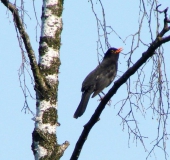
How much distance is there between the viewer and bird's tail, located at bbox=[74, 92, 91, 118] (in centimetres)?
624

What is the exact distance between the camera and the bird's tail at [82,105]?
624cm

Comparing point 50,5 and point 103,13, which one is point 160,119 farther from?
point 50,5

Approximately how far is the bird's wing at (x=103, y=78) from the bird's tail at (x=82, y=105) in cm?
11

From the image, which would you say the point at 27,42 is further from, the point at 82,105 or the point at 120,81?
the point at 82,105

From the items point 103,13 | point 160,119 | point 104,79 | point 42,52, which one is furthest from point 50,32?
point 104,79

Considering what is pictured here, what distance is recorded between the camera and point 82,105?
6598 millimetres

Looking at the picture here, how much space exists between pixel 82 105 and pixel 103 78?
90 cm

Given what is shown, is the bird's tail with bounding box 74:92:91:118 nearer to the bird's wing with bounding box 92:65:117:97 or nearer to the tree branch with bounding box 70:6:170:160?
the bird's wing with bounding box 92:65:117:97

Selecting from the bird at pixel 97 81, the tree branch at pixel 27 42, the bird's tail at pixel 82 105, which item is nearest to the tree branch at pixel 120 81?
the tree branch at pixel 27 42

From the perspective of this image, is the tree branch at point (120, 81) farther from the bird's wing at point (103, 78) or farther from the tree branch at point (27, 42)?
the bird's wing at point (103, 78)

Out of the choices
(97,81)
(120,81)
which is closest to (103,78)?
(97,81)

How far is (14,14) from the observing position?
14.3ft

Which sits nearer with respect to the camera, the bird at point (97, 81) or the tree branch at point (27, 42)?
the tree branch at point (27, 42)

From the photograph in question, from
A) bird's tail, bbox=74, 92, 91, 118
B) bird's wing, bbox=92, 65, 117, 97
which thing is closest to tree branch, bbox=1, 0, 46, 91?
bird's tail, bbox=74, 92, 91, 118
